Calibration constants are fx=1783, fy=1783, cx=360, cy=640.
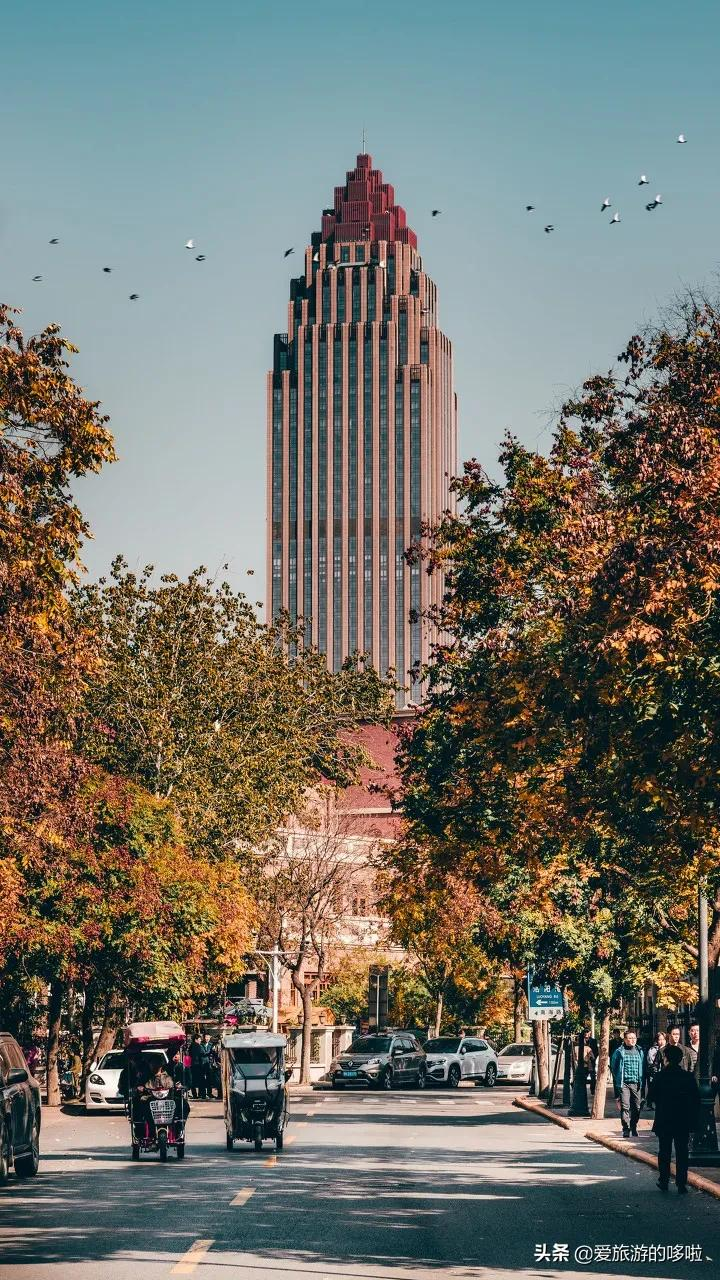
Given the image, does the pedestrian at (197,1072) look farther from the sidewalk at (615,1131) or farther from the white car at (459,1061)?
the sidewalk at (615,1131)

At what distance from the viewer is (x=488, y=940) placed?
125 ft

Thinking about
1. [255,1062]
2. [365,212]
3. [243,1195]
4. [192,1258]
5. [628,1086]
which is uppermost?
[365,212]

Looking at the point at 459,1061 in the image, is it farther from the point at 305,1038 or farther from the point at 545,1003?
the point at 545,1003

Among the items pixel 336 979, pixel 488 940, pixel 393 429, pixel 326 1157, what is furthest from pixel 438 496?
pixel 326 1157

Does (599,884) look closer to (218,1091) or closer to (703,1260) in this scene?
(703,1260)

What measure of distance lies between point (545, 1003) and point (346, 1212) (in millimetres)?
21676

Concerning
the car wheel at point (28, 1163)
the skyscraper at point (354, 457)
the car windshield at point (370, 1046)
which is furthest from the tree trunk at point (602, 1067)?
the skyscraper at point (354, 457)

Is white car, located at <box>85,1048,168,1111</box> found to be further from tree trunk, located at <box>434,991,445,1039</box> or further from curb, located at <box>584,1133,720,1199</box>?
tree trunk, located at <box>434,991,445,1039</box>

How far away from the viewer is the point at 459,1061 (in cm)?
5853

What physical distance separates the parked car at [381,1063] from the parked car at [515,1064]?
10.6 feet

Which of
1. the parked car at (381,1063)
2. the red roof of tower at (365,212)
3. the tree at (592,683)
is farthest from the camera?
the red roof of tower at (365,212)

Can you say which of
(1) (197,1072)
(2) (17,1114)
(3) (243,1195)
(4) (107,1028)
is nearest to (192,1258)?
(3) (243,1195)

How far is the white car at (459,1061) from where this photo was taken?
5841 centimetres

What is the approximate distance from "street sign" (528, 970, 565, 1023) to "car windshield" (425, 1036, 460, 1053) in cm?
2110
